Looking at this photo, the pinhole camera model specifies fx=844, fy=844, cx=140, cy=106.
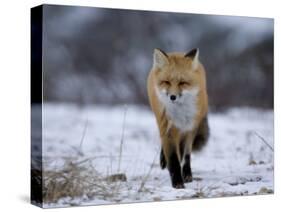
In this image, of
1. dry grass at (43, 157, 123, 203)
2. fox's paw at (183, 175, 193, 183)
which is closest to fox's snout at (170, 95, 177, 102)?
fox's paw at (183, 175, 193, 183)

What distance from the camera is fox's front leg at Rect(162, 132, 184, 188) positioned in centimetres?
881

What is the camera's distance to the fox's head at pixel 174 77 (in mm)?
8742

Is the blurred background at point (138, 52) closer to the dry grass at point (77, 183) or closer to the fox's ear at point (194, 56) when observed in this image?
the fox's ear at point (194, 56)

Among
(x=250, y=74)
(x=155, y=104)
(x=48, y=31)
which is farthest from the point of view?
(x=250, y=74)

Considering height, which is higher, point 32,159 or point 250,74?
point 250,74

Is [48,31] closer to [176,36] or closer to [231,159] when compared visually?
[176,36]

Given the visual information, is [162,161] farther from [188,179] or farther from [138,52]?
[138,52]

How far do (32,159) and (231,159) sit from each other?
222 cm

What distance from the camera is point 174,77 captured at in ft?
28.7

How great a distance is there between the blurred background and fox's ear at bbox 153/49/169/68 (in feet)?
0.21

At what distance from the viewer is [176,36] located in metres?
8.98

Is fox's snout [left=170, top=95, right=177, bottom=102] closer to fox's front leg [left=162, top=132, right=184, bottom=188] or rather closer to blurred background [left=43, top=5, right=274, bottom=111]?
blurred background [left=43, top=5, right=274, bottom=111]

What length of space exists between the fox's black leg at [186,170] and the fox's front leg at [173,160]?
96 millimetres

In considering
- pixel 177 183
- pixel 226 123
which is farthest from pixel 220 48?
pixel 177 183
